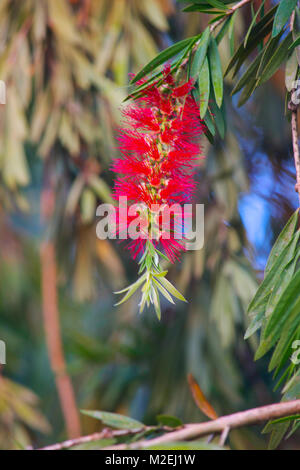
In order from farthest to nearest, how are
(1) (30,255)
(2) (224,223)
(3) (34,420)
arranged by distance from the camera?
(1) (30,255) < (3) (34,420) < (2) (224,223)

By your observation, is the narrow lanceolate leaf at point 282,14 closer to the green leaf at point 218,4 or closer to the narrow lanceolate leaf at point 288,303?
the green leaf at point 218,4

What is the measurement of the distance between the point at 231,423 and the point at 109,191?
2.92 ft

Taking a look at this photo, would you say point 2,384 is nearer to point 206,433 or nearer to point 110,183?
point 110,183

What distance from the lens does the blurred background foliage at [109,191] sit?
1.17 meters

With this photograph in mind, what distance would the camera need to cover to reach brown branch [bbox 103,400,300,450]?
1.43 ft

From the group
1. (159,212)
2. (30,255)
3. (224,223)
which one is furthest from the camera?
(30,255)

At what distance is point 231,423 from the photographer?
0.46m

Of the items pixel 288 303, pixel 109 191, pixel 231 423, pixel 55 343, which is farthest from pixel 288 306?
pixel 55 343

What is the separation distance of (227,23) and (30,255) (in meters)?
2.66

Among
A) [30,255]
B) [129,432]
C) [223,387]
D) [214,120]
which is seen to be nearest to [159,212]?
[214,120]

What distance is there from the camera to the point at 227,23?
48 cm

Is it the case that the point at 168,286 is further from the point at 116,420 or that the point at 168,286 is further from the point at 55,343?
the point at 55,343

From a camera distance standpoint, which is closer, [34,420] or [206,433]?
[206,433]

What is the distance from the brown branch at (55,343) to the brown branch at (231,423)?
0.94m
